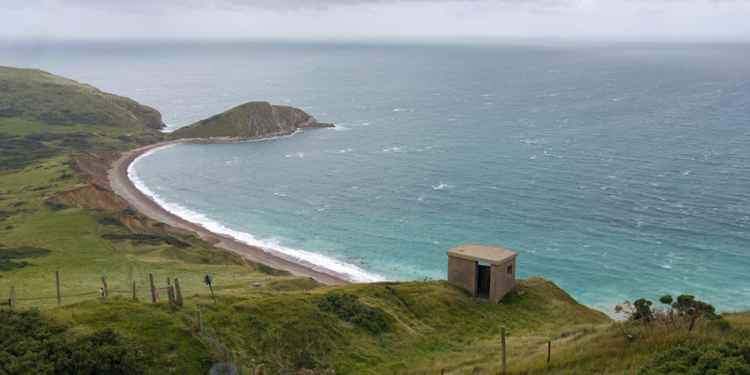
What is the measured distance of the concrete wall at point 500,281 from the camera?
5222 centimetres

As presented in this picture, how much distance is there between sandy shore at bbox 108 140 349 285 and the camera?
90562mm

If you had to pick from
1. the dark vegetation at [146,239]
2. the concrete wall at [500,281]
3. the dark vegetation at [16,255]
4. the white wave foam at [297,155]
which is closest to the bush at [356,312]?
the concrete wall at [500,281]

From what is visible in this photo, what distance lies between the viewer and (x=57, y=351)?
2931 centimetres

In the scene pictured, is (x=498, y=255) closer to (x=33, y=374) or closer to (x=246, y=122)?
(x=33, y=374)

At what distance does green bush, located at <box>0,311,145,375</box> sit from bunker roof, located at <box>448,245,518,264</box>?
30.5 m

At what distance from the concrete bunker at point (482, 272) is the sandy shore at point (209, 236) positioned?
35148 mm

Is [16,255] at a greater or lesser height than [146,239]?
greater

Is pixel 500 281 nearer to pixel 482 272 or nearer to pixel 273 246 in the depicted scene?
pixel 482 272

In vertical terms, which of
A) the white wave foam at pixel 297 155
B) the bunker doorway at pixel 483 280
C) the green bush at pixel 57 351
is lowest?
the white wave foam at pixel 297 155

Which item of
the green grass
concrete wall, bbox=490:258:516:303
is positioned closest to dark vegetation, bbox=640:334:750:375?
the green grass

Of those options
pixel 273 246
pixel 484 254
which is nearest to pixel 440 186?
pixel 273 246

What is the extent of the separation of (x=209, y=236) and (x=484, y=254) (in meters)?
65.9

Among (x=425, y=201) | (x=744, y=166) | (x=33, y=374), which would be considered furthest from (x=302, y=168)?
(x=33, y=374)

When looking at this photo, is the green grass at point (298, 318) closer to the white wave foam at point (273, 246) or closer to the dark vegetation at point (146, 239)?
the dark vegetation at point (146, 239)
